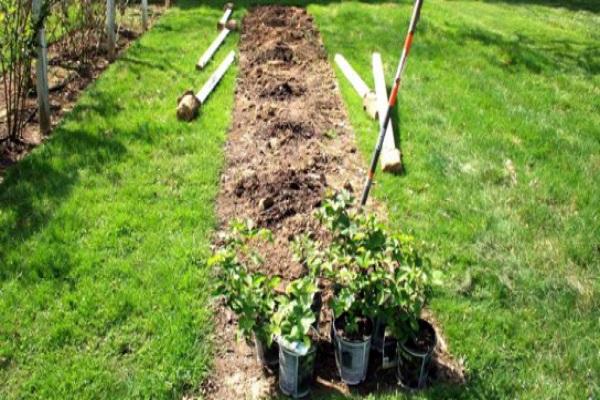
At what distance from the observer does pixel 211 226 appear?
5355mm

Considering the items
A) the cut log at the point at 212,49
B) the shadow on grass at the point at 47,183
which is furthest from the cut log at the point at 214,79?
the shadow on grass at the point at 47,183

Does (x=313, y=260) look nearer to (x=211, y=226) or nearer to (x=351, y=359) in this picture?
(x=351, y=359)

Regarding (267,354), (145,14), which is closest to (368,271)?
(267,354)

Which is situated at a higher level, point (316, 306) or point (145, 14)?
point (145, 14)

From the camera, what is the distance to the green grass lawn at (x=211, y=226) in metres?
3.93

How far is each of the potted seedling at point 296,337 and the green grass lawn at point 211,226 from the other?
62cm

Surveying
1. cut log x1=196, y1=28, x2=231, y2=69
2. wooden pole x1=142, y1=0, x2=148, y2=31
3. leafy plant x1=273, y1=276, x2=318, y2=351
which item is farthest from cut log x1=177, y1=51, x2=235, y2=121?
leafy plant x1=273, y1=276, x2=318, y2=351

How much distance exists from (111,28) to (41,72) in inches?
119

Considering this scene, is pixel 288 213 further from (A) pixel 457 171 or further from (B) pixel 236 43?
(B) pixel 236 43

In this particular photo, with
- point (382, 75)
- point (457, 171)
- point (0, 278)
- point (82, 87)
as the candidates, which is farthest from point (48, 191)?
point (382, 75)

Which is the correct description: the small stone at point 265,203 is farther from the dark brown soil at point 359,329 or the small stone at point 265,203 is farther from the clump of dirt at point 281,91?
the clump of dirt at point 281,91

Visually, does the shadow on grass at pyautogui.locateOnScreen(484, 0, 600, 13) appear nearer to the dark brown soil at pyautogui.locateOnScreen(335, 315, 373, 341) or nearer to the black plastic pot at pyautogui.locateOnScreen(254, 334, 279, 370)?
the dark brown soil at pyautogui.locateOnScreen(335, 315, 373, 341)

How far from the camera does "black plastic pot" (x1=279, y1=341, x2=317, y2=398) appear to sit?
3.54 m

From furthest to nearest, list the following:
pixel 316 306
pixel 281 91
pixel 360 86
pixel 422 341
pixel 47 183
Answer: pixel 360 86
pixel 281 91
pixel 47 183
pixel 316 306
pixel 422 341
